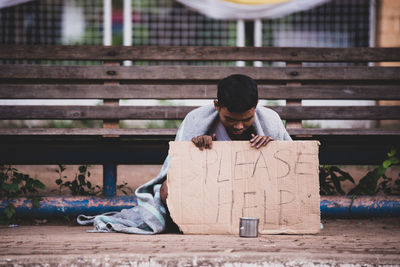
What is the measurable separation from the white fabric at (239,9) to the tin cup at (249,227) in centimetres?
423

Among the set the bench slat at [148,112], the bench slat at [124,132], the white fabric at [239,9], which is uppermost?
the white fabric at [239,9]

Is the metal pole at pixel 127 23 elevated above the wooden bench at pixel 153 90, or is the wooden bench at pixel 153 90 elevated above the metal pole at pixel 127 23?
the metal pole at pixel 127 23

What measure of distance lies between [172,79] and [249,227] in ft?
5.08

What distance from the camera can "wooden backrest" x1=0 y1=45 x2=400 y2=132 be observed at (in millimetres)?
3867

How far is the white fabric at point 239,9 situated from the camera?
6535 mm

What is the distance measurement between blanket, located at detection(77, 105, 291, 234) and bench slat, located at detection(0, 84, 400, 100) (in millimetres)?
724

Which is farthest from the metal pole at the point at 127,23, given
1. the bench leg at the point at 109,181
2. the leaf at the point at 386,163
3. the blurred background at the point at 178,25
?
the leaf at the point at 386,163

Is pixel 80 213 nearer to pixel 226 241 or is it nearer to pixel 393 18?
pixel 226 241

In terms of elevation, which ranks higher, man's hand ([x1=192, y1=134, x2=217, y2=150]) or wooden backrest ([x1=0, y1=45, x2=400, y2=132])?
wooden backrest ([x1=0, y1=45, x2=400, y2=132])

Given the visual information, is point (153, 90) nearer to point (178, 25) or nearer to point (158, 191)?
point (158, 191)

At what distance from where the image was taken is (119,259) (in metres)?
2.21

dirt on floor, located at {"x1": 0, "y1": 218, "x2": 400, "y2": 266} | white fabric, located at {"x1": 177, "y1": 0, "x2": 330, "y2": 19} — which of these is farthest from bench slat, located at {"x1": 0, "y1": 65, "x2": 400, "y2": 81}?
white fabric, located at {"x1": 177, "y1": 0, "x2": 330, "y2": 19}

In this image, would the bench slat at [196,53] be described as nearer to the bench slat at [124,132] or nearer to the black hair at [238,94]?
the bench slat at [124,132]

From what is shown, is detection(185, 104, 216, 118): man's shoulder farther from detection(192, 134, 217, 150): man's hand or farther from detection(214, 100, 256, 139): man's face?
detection(192, 134, 217, 150): man's hand
